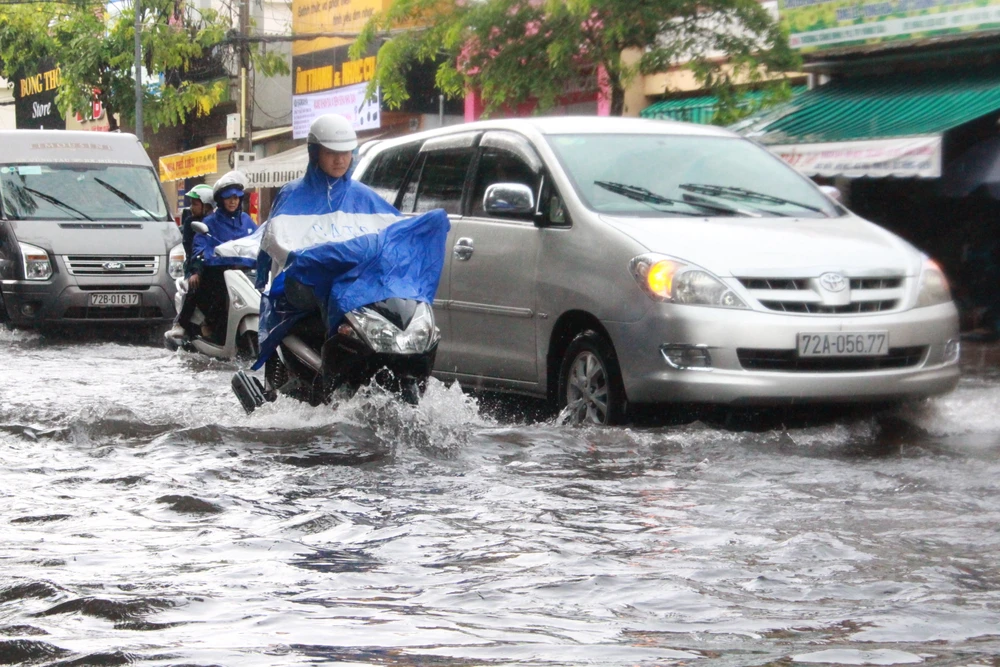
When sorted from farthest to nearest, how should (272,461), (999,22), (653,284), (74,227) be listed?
(74,227) < (999,22) < (653,284) < (272,461)

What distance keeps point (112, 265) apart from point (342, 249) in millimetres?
9202

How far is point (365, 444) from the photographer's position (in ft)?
22.3

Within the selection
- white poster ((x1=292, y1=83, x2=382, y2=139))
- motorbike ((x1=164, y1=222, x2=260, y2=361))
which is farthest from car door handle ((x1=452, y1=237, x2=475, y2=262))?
white poster ((x1=292, y1=83, x2=382, y2=139))

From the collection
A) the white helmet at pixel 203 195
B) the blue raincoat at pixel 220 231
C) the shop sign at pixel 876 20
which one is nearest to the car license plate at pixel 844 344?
the blue raincoat at pixel 220 231

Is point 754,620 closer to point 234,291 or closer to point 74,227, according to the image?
point 234,291

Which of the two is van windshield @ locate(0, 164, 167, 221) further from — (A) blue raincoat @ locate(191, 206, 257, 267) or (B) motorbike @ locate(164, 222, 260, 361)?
(B) motorbike @ locate(164, 222, 260, 361)

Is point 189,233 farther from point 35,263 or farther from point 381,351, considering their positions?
point 381,351

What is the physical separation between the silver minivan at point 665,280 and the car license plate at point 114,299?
23.5 ft

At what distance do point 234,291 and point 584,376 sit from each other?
Result: 13.0 ft

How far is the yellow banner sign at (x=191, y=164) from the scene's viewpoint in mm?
32062

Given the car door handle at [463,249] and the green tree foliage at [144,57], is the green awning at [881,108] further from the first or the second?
the green tree foliage at [144,57]

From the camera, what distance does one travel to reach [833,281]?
6.96 metres

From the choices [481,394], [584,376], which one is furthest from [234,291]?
[584,376]

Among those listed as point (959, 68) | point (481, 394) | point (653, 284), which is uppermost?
point (959, 68)
